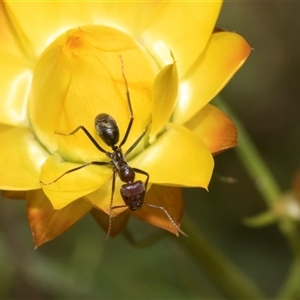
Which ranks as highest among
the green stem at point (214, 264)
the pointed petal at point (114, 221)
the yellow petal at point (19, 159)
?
the yellow petal at point (19, 159)

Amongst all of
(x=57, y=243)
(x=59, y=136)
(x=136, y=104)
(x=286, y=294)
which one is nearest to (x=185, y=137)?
(x=136, y=104)

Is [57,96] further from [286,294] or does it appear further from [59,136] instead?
[286,294]

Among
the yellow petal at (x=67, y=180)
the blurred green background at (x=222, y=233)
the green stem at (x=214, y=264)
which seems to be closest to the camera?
the yellow petal at (x=67, y=180)

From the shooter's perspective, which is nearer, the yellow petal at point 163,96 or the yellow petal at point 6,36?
the yellow petal at point 163,96

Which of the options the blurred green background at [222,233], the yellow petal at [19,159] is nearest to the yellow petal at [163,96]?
the yellow petal at [19,159]

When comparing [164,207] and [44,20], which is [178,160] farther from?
[44,20]

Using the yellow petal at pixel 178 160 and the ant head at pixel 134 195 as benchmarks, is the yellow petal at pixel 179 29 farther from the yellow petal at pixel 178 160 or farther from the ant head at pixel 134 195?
the ant head at pixel 134 195
